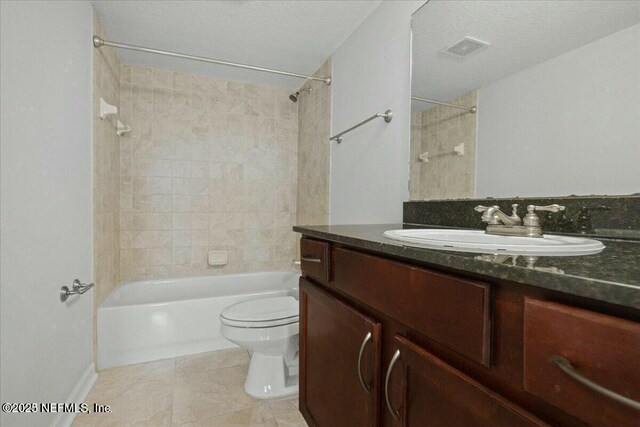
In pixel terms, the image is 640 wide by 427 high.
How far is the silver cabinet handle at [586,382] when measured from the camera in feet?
1.01

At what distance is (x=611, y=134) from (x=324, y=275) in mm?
892

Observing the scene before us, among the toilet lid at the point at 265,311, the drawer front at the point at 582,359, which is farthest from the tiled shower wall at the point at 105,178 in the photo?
the drawer front at the point at 582,359

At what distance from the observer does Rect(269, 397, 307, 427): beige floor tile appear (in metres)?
1.45

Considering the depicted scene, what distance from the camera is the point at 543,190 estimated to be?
3.18ft

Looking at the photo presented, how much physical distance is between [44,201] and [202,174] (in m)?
1.58

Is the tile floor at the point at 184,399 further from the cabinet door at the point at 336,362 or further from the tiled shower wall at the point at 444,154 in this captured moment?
the tiled shower wall at the point at 444,154

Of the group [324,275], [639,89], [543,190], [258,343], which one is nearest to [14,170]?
[324,275]

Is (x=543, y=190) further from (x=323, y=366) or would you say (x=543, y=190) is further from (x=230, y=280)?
(x=230, y=280)

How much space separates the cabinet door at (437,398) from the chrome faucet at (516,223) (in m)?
0.45

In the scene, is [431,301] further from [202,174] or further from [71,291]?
[202,174]

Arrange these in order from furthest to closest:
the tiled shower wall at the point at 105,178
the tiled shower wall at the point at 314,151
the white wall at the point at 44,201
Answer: the tiled shower wall at the point at 314,151 < the tiled shower wall at the point at 105,178 < the white wall at the point at 44,201

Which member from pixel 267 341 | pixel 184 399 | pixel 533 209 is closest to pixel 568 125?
pixel 533 209

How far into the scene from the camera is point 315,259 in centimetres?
111

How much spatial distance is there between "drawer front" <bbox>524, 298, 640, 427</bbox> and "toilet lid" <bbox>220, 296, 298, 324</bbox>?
1342 mm
